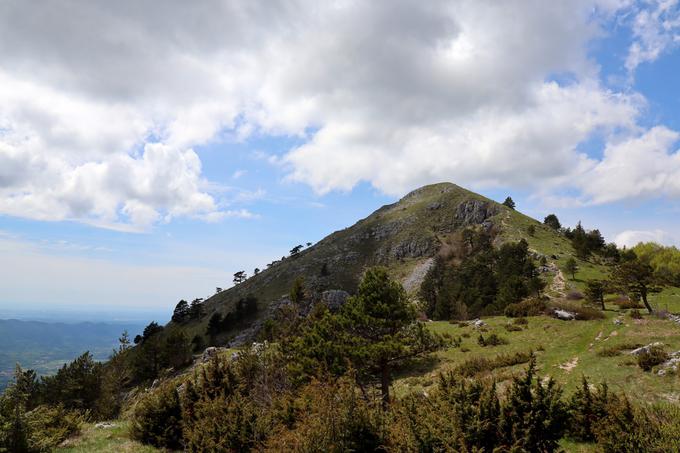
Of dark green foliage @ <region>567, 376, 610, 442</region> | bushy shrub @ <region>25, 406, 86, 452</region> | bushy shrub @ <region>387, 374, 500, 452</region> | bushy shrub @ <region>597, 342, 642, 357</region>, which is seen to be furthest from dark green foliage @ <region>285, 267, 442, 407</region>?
bushy shrub @ <region>25, 406, 86, 452</region>

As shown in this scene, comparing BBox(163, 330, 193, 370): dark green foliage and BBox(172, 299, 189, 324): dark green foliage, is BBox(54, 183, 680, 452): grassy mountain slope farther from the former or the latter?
BBox(163, 330, 193, 370): dark green foliage

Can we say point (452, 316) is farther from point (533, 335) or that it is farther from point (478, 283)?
point (533, 335)

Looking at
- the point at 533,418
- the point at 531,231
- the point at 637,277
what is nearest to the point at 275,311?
the point at 531,231

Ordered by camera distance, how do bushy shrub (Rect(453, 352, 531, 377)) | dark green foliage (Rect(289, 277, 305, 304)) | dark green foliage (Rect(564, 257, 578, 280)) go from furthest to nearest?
dark green foliage (Rect(289, 277, 305, 304))
dark green foliage (Rect(564, 257, 578, 280))
bushy shrub (Rect(453, 352, 531, 377))

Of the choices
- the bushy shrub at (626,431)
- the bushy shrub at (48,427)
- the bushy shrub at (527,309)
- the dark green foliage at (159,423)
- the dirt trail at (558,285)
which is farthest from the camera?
the dirt trail at (558,285)

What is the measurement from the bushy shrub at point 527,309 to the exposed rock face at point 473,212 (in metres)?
91.0

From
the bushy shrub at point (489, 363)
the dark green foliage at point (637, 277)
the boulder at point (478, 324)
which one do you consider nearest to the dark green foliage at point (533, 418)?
the bushy shrub at point (489, 363)

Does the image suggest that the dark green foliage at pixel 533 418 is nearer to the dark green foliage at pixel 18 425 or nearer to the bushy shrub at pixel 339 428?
the bushy shrub at pixel 339 428

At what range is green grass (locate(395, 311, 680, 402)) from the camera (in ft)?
63.2

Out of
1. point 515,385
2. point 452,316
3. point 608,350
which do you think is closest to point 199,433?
point 515,385

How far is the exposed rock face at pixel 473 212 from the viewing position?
137 m

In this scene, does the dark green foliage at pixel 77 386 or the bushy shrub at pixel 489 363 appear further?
the dark green foliage at pixel 77 386

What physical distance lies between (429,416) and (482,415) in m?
1.71

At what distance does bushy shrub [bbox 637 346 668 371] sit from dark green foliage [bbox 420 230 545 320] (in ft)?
97.7
